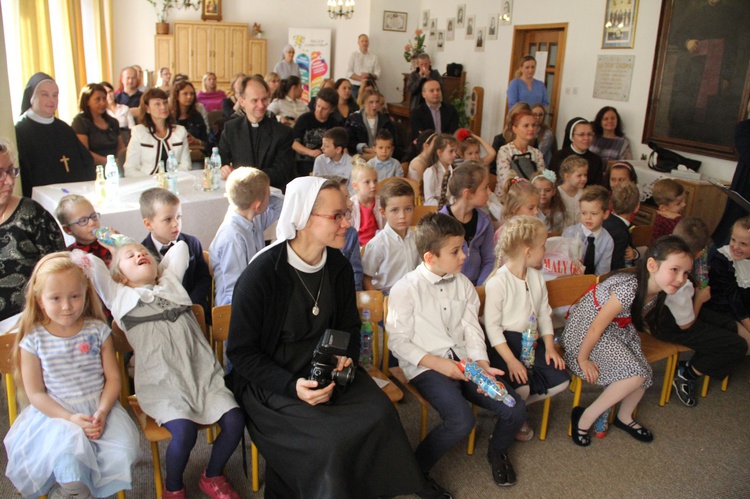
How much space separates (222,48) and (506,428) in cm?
1081

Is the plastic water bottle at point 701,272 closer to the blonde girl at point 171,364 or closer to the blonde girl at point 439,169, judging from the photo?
the blonde girl at point 439,169

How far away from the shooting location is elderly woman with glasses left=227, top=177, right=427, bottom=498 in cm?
204

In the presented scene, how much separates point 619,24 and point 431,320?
18.3ft

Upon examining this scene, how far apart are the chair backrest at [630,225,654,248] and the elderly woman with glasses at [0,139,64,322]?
3.52m

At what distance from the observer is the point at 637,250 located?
402 centimetres

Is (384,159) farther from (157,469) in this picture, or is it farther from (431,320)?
(157,469)

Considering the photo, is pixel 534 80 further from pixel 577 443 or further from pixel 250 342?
pixel 250 342

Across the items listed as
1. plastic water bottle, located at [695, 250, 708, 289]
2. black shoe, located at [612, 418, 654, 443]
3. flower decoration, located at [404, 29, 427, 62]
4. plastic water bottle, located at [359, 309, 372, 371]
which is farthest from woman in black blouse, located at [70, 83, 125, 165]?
flower decoration, located at [404, 29, 427, 62]

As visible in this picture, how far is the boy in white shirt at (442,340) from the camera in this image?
249 centimetres

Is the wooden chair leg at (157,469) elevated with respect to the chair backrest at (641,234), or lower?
lower

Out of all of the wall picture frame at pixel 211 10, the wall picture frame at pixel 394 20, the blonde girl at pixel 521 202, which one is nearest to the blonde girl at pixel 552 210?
the blonde girl at pixel 521 202

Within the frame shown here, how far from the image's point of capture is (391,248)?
320 cm

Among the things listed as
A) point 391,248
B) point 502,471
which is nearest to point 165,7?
point 391,248

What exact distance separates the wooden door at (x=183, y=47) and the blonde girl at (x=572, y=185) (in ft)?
29.8
